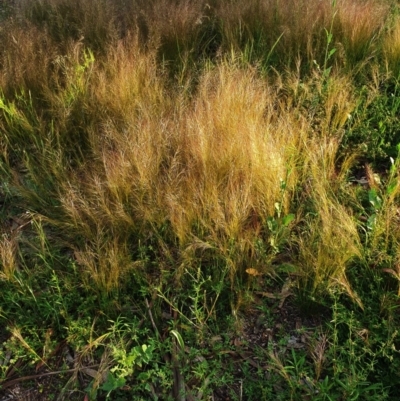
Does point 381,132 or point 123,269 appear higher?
point 381,132

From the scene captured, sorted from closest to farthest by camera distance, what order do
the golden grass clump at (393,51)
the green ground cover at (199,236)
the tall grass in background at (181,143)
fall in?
the green ground cover at (199,236) < the tall grass in background at (181,143) < the golden grass clump at (393,51)

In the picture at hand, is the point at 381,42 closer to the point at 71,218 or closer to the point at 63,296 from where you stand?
the point at 71,218

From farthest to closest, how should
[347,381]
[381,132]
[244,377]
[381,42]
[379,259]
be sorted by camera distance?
1. [381,42]
2. [381,132]
3. [379,259]
4. [244,377]
5. [347,381]

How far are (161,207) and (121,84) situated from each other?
1.12m

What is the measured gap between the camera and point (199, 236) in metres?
2.11

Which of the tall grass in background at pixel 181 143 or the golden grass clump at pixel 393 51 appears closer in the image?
the tall grass in background at pixel 181 143

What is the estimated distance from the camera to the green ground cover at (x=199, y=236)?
1.77 meters

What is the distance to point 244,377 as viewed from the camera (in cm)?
178

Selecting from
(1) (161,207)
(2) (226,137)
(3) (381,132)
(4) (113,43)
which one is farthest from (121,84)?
(3) (381,132)

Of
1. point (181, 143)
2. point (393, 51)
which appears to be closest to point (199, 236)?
point (181, 143)

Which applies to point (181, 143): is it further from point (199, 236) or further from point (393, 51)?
point (393, 51)

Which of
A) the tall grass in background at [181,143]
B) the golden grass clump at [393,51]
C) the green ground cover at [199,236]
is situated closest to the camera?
the green ground cover at [199,236]

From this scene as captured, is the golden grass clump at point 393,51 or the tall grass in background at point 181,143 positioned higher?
the golden grass clump at point 393,51

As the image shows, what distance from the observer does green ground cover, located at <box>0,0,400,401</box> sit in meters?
1.77
